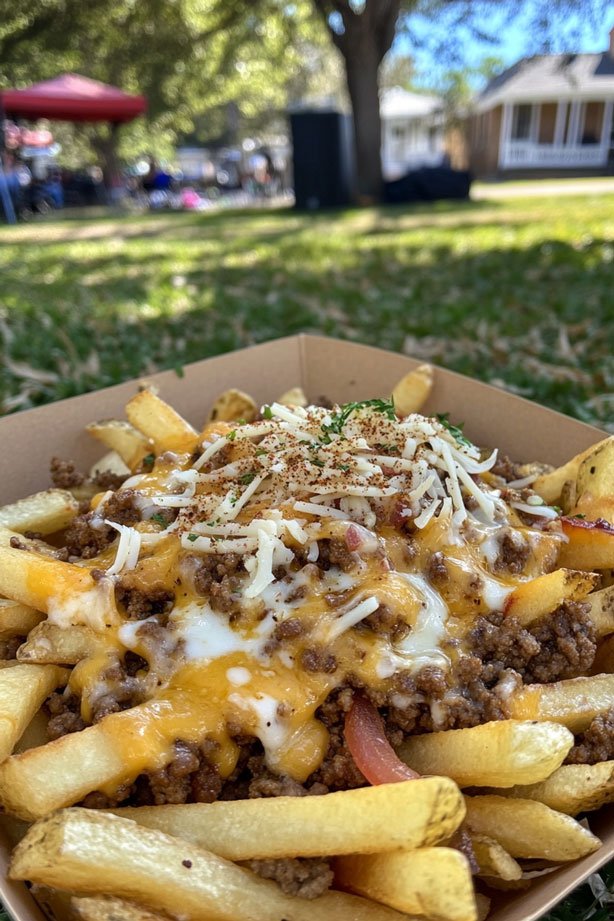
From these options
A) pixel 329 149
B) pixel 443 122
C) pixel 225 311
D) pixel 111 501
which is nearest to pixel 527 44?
pixel 329 149

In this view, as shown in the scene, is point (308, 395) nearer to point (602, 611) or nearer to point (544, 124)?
point (602, 611)

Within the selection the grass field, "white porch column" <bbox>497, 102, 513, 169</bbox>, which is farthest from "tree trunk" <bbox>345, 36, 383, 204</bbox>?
"white porch column" <bbox>497, 102, 513, 169</bbox>

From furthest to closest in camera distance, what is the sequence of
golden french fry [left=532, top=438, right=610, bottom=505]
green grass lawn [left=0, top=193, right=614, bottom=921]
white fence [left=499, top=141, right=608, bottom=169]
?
white fence [left=499, top=141, right=608, bottom=169]
green grass lawn [left=0, top=193, right=614, bottom=921]
golden french fry [left=532, top=438, right=610, bottom=505]

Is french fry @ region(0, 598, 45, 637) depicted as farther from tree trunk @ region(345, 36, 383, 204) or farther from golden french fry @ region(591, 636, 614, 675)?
tree trunk @ region(345, 36, 383, 204)

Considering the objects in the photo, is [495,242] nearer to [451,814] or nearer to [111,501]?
[111,501]

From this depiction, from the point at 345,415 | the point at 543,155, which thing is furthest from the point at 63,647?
the point at 543,155
